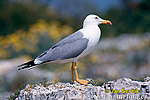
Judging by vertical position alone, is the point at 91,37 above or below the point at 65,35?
below

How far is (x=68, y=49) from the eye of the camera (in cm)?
624

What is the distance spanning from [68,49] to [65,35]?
28.1 feet

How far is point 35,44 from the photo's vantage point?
14.0 metres

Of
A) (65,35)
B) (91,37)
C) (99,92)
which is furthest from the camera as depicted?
(65,35)

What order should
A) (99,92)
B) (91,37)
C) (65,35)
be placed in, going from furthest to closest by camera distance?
(65,35) < (91,37) < (99,92)

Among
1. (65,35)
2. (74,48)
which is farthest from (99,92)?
(65,35)

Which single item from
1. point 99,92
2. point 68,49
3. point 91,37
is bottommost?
point 99,92

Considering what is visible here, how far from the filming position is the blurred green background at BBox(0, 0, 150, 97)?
1120 cm

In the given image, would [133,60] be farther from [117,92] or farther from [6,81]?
[117,92]

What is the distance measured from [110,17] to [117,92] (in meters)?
21.9

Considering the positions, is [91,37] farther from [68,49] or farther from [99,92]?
[99,92]

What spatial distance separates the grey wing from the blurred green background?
11.6ft

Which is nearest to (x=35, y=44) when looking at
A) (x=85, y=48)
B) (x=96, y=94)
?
(x=85, y=48)

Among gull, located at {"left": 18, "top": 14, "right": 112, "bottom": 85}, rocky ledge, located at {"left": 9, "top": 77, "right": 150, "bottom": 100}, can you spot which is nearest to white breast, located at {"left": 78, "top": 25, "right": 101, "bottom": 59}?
gull, located at {"left": 18, "top": 14, "right": 112, "bottom": 85}
